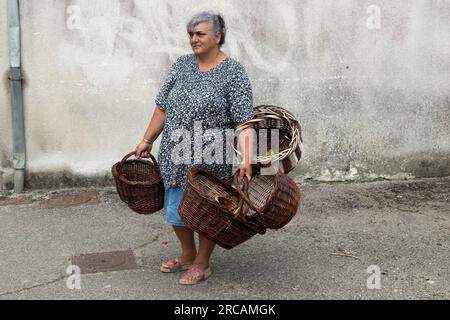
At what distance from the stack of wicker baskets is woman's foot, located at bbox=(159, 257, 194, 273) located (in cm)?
65

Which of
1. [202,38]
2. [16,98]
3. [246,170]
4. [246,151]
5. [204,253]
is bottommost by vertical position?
[204,253]

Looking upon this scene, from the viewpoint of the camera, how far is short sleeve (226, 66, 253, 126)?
4168 millimetres

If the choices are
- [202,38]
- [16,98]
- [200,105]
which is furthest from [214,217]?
[16,98]

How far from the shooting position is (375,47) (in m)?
6.60

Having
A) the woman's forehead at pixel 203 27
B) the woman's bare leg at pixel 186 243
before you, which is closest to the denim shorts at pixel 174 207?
the woman's bare leg at pixel 186 243

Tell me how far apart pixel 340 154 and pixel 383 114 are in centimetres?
59

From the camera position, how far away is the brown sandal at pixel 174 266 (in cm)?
462

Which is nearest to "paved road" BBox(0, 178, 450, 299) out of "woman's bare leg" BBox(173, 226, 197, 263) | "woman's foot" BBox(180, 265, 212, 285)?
"woman's foot" BBox(180, 265, 212, 285)

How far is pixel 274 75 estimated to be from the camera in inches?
257

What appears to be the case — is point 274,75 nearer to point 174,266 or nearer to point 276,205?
point 174,266

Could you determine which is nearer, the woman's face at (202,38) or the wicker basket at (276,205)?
the wicker basket at (276,205)

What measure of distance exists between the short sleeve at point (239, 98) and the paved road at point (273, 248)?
1130 millimetres

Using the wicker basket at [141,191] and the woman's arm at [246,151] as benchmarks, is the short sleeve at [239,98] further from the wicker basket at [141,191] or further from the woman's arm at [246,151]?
the wicker basket at [141,191]

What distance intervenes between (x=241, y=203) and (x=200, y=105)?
685 millimetres
